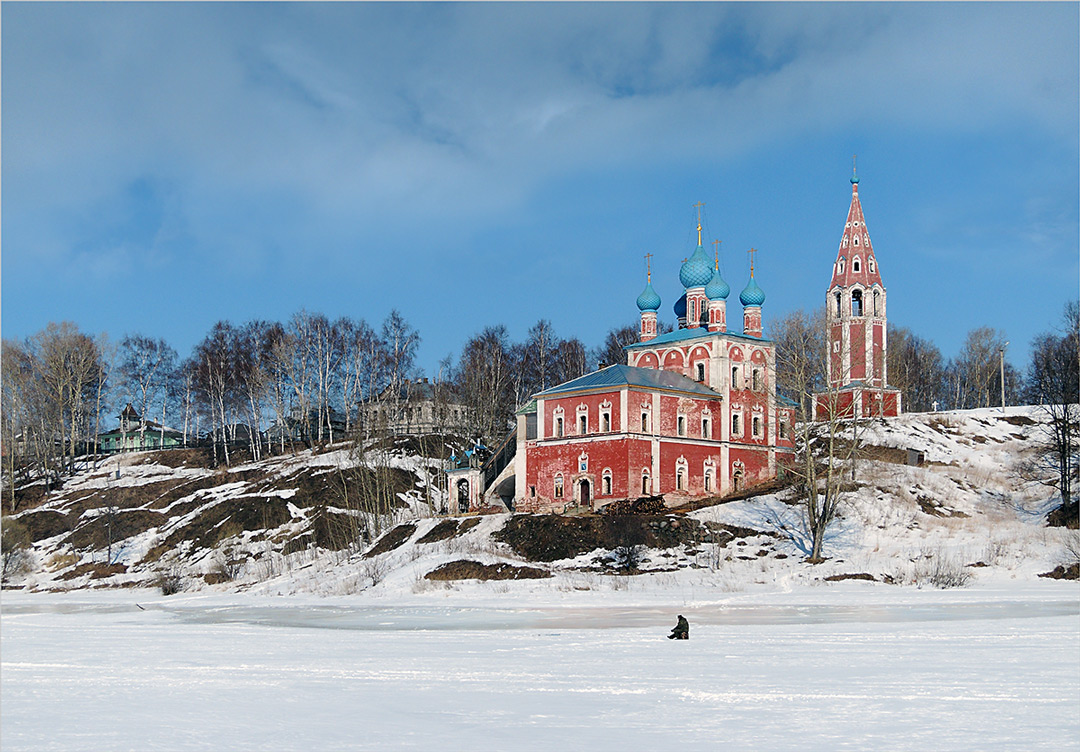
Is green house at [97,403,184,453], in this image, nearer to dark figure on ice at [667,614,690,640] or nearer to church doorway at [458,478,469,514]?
church doorway at [458,478,469,514]

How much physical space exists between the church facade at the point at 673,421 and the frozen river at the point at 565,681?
19903 mm

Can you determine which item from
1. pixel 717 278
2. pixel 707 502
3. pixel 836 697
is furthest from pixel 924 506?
pixel 836 697

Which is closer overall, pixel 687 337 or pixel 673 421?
pixel 673 421

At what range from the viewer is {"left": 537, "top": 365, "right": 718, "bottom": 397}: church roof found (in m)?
45.3

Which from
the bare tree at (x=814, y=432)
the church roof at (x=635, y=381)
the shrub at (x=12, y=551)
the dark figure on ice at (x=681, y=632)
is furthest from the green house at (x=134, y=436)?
the dark figure on ice at (x=681, y=632)

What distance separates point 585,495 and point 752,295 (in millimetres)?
13690

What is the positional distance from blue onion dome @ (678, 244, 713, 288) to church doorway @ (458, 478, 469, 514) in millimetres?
14426

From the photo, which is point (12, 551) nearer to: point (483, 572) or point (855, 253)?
point (483, 572)

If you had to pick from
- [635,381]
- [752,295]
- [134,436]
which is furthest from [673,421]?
[134,436]

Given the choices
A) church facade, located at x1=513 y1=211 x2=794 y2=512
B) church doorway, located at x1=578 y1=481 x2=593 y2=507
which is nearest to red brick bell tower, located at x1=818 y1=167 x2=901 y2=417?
church facade, located at x1=513 y1=211 x2=794 y2=512

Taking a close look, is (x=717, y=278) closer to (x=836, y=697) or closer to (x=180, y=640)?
(x=180, y=640)

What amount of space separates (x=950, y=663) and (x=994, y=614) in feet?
28.3

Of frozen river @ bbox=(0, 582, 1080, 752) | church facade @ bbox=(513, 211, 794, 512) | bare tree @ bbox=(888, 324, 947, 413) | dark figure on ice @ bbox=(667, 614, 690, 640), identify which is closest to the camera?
frozen river @ bbox=(0, 582, 1080, 752)

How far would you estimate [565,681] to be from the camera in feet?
44.1
